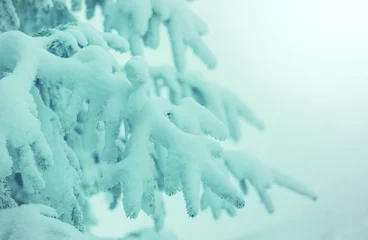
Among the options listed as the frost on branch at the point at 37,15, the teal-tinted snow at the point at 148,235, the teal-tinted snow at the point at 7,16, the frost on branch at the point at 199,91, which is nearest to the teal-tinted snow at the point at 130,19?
the frost on branch at the point at 199,91

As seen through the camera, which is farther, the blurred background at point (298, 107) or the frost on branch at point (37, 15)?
the blurred background at point (298, 107)

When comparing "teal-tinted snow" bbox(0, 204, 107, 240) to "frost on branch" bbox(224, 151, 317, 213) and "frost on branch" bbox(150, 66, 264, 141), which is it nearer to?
"frost on branch" bbox(224, 151, 317, 213)

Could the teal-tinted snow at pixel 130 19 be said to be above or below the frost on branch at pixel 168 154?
below

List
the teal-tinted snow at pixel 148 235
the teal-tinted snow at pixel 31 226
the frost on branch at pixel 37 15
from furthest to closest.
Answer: the frost on branch at pixel 37 15 → the teal-tinted snow at pixel 148 235 → the teal-tinted snow at pixel 31 226

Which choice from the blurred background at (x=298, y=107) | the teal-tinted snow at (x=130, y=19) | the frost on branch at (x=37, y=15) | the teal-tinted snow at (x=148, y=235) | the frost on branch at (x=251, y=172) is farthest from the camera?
the blurred background at (x=298, y=107)

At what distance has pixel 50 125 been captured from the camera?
82.6 inches

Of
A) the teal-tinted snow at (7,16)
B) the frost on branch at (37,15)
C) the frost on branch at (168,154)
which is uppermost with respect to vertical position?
the frost on branch at (168,154)

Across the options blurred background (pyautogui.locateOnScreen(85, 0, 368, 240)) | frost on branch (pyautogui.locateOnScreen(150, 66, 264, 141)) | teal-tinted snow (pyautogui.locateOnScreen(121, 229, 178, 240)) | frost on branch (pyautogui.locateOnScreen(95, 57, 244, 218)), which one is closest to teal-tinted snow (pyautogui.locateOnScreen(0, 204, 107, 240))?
frost on branch (pyautogui.locateOnScreen(95, 57, 244, 218))

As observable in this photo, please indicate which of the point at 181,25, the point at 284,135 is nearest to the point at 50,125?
the point at 181,25

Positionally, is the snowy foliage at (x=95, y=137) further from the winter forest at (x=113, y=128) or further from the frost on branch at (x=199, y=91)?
the frost on branch at (x=199, y=91)

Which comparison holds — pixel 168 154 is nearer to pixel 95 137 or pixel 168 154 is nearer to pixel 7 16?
pixel 95 137

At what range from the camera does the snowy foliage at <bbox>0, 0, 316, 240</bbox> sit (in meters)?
1.64

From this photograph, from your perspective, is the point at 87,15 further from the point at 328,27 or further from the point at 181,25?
the point at 328,27

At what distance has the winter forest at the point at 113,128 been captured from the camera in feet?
5.41
